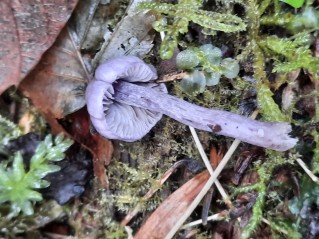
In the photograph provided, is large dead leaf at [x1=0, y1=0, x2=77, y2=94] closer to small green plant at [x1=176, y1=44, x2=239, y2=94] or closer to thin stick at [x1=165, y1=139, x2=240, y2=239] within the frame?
small green plant at [x1=176, y1=44, x2=239, y2=94]

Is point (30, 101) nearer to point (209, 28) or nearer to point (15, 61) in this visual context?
point (15, 61)

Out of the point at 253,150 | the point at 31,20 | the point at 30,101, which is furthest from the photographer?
the point at 30,101

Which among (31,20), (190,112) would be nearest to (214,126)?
(190,112)

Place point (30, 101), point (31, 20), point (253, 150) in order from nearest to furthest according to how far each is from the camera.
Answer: point (31, 20), point (253, 150), point (30, 101)

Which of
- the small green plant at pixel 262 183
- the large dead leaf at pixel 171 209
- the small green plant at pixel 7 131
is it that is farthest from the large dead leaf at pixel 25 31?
the small green plant at pixel 262 183

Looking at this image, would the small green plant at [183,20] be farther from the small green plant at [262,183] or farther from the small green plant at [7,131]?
the small green plant at [7,131]
